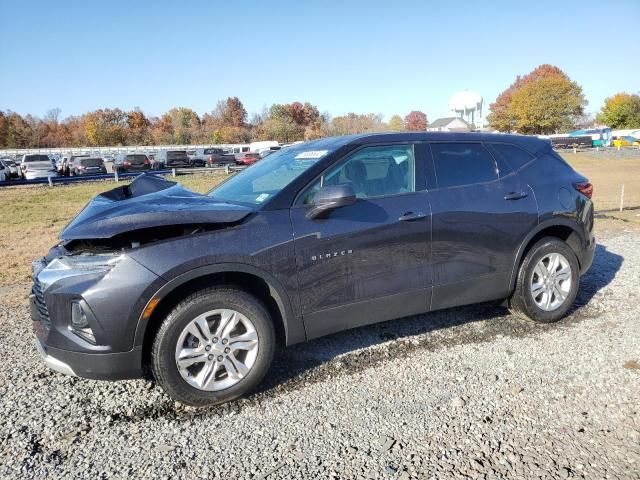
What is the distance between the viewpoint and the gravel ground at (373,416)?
2.53m

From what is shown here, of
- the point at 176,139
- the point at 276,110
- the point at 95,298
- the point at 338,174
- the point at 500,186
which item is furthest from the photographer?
the point at 276,110

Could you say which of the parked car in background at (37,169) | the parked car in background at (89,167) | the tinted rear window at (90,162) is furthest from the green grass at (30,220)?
the tinted rear window at (90,162)

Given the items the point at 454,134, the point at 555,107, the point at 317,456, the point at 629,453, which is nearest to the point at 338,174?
the point at 454,134

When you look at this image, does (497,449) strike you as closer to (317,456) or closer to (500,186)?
(317,456)

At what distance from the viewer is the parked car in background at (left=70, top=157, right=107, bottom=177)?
30.4m

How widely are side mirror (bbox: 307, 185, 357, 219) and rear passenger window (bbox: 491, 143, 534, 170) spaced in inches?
71.8

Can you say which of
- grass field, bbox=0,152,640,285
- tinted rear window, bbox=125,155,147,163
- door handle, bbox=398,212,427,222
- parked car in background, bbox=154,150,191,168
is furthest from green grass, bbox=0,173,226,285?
parked car in background, bbox=154,150,191,168

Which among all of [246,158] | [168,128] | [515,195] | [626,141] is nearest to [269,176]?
[515,195]

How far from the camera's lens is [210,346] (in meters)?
3.07

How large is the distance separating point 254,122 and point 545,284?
111186mm

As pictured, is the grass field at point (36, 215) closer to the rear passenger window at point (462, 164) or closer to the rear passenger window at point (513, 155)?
the rear passenger window at point (462, 164)

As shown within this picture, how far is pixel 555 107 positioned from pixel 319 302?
3611 inches

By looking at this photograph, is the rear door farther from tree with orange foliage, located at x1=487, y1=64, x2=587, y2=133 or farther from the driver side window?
tree with orange foliage, located at x1=487, y1=64, x2=587, y2=133

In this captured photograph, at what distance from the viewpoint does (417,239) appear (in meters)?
3.68
